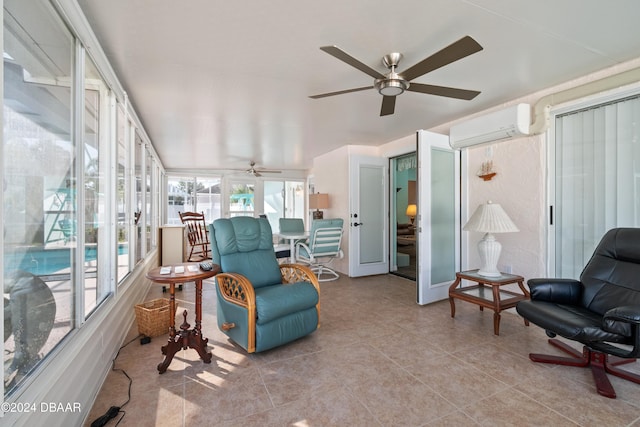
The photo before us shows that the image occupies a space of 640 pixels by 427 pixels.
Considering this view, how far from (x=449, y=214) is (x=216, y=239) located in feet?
9.45

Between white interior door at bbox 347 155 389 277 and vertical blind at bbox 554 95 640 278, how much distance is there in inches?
103

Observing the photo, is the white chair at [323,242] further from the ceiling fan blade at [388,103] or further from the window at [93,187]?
the window at [93,187]

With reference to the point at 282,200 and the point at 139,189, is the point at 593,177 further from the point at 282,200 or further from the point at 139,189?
the point at 282,200

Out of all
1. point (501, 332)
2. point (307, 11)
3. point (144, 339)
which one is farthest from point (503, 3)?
point (144, 339)

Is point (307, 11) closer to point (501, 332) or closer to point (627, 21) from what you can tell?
point (627, 21)

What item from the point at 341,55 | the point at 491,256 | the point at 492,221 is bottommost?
the point at 491,256

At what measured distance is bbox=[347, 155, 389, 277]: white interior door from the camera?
498 cm

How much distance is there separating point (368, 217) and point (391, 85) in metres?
3.12

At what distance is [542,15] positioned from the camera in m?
1.83

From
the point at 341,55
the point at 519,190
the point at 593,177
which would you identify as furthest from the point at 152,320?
the point at 593,177

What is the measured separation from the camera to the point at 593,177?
271 cm

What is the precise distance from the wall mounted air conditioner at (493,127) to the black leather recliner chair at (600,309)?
1.33 m

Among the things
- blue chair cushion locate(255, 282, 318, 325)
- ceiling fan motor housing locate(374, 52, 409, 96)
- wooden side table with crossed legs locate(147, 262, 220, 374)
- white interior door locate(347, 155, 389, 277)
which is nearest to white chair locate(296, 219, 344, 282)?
white interior door locate(347, 155, 389, 277)

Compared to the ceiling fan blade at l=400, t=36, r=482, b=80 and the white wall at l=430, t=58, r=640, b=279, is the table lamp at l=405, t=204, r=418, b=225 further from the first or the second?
the ceiling fan blade at l=400, t=36, r=482, b=80
